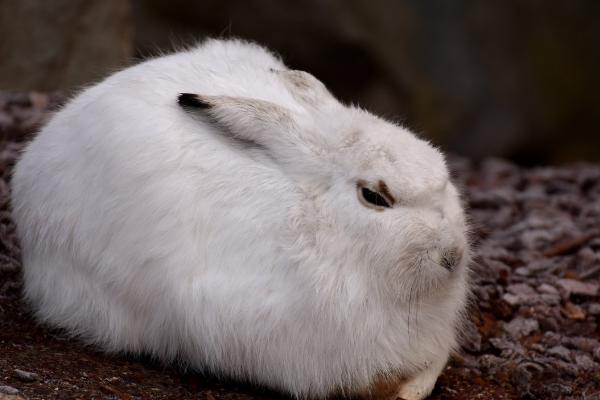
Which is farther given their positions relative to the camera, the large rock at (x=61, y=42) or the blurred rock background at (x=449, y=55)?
the blurred rock background at (x=449, y=55)

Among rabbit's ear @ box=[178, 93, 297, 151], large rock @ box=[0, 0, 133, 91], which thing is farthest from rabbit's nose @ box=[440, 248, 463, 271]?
large rock @ box=[0, 0, 133, 91]

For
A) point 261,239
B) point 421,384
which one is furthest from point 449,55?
point 261,239

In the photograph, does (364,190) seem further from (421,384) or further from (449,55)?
(449,55)

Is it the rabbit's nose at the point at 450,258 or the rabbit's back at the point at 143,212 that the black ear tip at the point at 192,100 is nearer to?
the rabbit's back at the point at 143,212

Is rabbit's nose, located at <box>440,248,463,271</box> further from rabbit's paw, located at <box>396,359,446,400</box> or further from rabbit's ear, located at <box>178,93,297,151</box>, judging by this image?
rabbit's ear, located at <box>178,93,297,151</box>

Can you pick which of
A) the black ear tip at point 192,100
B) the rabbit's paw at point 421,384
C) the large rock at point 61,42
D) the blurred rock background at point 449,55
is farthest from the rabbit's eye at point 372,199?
the blurred rock background at point 449,55

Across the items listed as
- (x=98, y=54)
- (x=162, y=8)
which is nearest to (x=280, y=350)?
(x=98, y=54)

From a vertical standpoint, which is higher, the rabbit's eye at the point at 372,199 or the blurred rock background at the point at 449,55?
the blurred rock background at the point at 449,55

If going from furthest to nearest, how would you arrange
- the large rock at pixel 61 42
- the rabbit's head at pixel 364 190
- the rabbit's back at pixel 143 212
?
the large rock at pixel 61 42
the rabbit's back at pixel 143 212
the rabbit's head at pixel 364 190
